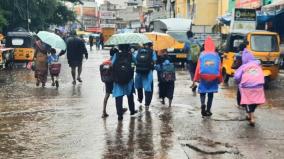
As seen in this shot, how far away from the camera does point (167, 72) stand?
1303 centimetres

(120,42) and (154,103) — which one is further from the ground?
(120,42)

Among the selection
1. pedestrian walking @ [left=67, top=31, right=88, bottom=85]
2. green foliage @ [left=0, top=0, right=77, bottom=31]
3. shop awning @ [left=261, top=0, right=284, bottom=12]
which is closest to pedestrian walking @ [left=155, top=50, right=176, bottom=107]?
pedestrian walking @ [left=67, top=31, right=88, bottom=85]

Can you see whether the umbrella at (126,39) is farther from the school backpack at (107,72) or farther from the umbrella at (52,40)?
the umbrella at (52,40)

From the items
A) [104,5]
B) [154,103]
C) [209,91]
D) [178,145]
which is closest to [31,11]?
[154,103]

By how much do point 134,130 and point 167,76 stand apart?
317cm

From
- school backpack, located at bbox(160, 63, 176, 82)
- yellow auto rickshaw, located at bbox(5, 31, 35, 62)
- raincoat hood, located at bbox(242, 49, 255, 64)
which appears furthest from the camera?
yellow auto rickshaw, located at bbox(5, 31, 35, 62)

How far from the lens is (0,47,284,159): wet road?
332 inches

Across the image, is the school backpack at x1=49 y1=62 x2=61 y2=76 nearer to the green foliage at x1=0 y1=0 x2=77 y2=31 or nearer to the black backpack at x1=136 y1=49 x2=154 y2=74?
the black backpack at x1=136 y1=49 x2=154 y2=74

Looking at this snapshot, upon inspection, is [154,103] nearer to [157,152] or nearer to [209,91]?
[209,91]

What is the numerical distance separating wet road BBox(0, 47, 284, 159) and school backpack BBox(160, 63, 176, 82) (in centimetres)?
68

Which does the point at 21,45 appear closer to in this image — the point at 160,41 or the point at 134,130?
the point at 160,41

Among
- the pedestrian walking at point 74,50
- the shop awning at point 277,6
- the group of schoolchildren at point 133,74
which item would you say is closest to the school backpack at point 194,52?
the group of schoolchildren at point 133,74

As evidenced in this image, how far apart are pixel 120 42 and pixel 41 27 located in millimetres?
33494

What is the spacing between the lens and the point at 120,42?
36.8 ft
